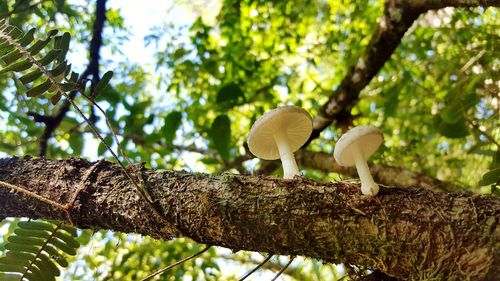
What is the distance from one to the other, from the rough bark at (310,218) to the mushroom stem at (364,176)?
2cm

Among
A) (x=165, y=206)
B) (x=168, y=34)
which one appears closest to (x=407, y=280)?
(x=165, y=206)

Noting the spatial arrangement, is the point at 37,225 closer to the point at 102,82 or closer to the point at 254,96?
the point at 102,82

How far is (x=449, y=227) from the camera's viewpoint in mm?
1271

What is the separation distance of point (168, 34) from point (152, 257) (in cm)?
180

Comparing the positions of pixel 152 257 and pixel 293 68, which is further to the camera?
pixel 293 68

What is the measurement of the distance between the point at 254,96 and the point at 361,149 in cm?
214

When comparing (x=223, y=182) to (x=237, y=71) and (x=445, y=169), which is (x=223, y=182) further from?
(x=445, y=169)

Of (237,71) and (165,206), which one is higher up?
(237,71)

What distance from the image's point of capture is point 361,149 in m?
1.63

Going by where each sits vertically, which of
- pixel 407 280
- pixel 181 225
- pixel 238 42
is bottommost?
pixel 407 280

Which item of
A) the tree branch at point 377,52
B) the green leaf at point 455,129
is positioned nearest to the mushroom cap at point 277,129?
the tree branch at point 377,52

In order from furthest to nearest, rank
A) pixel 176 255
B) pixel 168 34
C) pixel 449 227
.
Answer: pixel 168 34, pixel 176 255, pixel 449 227

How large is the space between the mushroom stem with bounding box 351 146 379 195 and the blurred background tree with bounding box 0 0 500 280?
115cm

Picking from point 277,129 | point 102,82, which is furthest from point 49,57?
point 277,129
